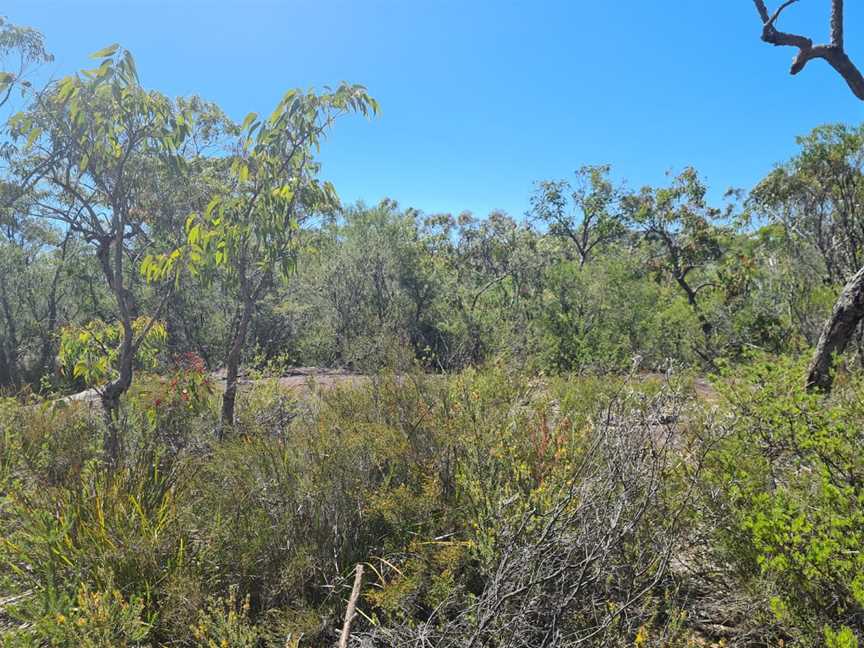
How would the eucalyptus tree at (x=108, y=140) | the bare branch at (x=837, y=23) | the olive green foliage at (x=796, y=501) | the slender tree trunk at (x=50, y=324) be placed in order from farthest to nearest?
1. the slender tree trunk at (x=50, y=324)
2. the bare branch at (x=837, y=23)
3. the eucalyptus tree at (x=108, y=140)
4. the olive green foliage at (x=796, y=501)

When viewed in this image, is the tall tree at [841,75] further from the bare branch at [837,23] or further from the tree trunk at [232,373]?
the tree trunk at [232,373]

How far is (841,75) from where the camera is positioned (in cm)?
506

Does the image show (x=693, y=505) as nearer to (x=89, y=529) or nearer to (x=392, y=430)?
(x=392, y=430)

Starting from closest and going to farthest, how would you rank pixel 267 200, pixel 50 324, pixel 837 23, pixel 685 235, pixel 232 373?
pixel 267 200 → pixel 232 373 → pixel 837 23 → pixel 685 235 → pixel 50 324

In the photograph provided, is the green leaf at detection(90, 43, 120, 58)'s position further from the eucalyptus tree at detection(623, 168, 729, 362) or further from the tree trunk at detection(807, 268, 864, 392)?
the eucalyptus tree at detection(623, 168, 729, 362)

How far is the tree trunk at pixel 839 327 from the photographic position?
4949 millimetres

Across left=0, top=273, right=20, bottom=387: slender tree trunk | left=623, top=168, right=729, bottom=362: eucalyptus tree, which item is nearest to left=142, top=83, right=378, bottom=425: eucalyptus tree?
left=623, top=168, right=729, bottom=362: eucalyptus tree

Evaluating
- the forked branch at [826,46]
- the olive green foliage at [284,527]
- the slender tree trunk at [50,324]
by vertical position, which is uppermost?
the forked branch at [826,46]

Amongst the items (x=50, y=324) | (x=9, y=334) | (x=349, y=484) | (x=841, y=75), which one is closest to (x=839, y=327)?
(x=841, y=75)

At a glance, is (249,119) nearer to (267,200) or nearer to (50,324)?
(267,200)

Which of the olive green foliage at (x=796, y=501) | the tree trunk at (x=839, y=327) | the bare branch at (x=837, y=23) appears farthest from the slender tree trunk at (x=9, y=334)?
the bare branch at (x=837, y=23)

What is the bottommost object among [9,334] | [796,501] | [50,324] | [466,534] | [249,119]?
[466,534]

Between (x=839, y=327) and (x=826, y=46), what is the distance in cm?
291

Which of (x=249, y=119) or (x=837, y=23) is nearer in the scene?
(x=249, y=119)
